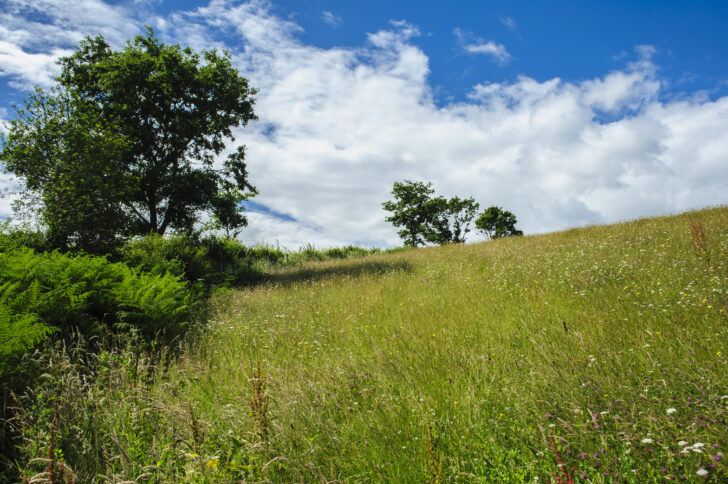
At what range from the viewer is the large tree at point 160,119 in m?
17.2

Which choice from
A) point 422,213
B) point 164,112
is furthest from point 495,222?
point 164,112

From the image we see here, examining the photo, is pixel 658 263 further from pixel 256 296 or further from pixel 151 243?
pixel 151 243

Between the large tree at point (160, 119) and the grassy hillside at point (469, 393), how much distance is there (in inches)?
573

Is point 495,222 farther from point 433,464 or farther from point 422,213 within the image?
point 433,464

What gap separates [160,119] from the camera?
61.1ft

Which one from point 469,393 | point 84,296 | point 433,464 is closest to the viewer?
point 433,464

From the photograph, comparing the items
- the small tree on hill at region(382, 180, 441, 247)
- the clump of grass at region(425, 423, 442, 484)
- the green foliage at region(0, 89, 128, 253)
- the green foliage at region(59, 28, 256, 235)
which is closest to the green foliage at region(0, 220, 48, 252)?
the green foliage at region(0, 89, 128, 253)

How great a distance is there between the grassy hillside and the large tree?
1455 centimetres

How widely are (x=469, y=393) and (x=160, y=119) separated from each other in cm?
2122

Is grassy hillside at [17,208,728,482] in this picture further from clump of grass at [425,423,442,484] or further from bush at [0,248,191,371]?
bush at [0,248,191,371]

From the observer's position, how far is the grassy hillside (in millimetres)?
2297

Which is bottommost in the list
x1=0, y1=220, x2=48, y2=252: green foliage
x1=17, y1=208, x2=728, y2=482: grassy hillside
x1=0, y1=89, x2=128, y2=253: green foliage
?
x1=17, y1=208, x2=728, y2=482: grassy hillside

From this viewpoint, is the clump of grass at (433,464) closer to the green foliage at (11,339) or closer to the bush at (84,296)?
the green foliage at (11,339)

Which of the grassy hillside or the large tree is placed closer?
the grassy hillside
